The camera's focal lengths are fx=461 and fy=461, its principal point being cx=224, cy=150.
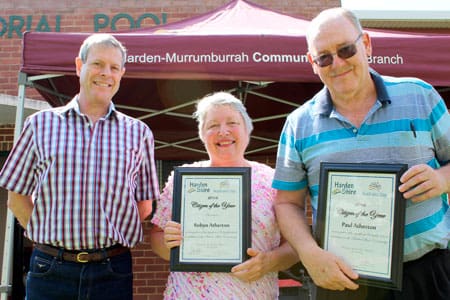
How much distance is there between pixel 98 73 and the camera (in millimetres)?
2297

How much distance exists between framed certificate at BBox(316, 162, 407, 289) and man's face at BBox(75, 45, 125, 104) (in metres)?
1.19

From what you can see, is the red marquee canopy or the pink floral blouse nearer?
the pink floral blouse

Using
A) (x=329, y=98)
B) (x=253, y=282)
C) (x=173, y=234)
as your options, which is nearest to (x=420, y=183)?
(x=329, y=98)

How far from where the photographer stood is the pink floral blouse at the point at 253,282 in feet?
6.84

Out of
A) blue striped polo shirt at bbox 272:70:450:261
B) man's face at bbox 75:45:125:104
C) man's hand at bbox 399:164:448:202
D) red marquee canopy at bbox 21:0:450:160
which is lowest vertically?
man's hand at bbox 399:164:448:202

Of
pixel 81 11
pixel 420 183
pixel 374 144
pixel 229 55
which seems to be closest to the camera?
pixel 420 183

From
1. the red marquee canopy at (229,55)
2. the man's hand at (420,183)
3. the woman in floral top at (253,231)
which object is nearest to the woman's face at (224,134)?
the woman in floral top at (253,231)

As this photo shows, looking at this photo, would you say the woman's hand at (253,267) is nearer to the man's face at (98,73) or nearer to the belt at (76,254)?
the belt at (76,254)

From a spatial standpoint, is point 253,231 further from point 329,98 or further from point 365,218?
point 329,98

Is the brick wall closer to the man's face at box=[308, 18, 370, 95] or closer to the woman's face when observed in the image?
the woman's face

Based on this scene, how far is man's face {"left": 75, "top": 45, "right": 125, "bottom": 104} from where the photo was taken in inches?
90.6

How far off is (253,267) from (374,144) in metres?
0.74

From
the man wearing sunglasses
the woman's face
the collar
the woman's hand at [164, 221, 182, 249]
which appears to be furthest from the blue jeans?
the collar

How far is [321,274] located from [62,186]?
1252 mm
